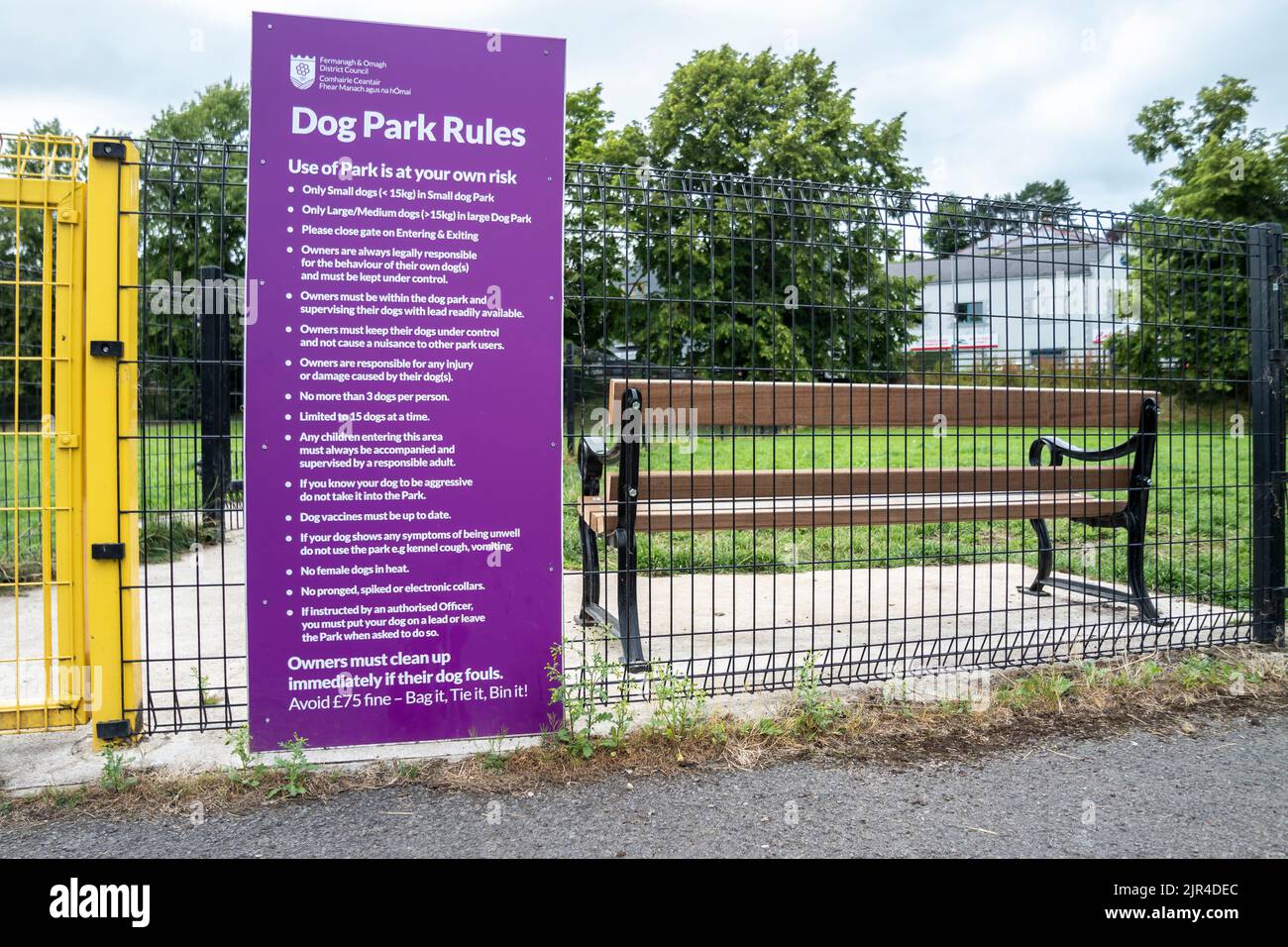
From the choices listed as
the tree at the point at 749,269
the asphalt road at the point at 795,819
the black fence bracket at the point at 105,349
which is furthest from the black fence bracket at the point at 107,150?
the asphalt road at the point at 795,819

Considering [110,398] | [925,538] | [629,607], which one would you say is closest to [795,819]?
[629,607]

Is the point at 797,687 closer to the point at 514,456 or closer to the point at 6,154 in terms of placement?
the point at 514,456

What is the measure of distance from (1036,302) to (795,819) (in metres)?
2.85

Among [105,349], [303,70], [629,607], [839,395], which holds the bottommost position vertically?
[629,607]

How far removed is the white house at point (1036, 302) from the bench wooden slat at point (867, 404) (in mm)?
209

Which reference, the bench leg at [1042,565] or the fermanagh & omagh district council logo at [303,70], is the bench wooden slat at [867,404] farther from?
the fermanagh & omagh district council logo at [303,70]

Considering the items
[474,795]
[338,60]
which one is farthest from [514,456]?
[338,60]

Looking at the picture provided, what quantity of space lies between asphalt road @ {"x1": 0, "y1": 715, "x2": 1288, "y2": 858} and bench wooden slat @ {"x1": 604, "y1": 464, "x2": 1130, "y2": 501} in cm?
135

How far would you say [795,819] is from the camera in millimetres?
3221

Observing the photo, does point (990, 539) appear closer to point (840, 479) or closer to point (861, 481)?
point (861, 481)

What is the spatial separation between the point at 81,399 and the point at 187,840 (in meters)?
1.61

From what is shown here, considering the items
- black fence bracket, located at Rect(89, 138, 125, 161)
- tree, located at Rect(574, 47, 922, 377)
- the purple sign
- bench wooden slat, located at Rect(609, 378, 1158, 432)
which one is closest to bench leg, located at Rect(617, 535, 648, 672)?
bench wooden slat, located at Rect(609, 378, 1158, 432)

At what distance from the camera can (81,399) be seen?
11.7 feet

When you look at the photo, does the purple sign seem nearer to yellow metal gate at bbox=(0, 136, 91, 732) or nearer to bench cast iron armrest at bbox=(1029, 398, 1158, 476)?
yellow metal gate at bbox=(0, 136, 91, 732)
